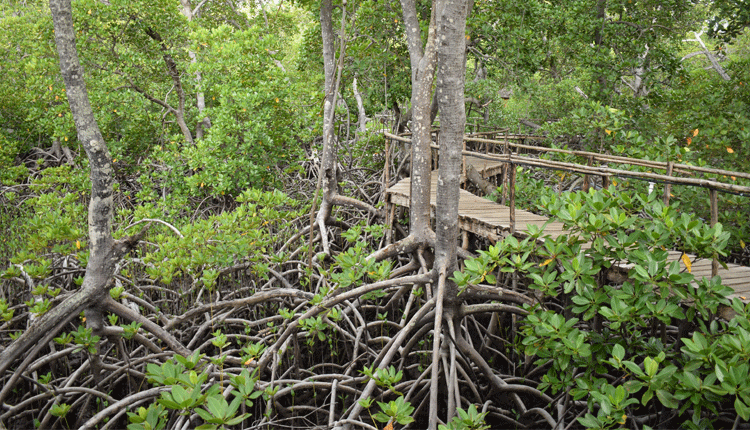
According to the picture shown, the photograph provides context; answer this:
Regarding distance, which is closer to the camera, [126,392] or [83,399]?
[83,399]

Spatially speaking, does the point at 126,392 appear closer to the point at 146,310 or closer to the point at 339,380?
the point at 146,310

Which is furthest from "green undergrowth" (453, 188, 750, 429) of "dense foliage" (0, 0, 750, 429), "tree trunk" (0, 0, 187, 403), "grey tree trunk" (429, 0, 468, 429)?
"tree trunk" (0, 0, 187, 403)

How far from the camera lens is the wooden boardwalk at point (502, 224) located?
301 cm

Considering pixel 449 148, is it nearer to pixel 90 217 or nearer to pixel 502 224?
pixel 502 224

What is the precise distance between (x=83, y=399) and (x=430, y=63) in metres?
3.66

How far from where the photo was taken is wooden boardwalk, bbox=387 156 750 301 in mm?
3011

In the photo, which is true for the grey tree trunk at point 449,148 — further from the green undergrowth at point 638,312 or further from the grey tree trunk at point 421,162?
the grey tree trunk at point 421,162

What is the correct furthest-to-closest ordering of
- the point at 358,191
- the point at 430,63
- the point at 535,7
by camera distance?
the point at 358,191 < the point at 535,7 < the point at 430,63

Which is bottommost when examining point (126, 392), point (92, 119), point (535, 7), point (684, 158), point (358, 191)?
point (126, 392)

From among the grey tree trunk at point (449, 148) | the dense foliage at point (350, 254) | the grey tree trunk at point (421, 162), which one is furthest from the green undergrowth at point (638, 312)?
the grey tree trunk at point (421, 162)

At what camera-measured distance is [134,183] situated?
27.8 feet

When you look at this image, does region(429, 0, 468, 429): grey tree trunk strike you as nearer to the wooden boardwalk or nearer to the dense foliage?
the dense foliage

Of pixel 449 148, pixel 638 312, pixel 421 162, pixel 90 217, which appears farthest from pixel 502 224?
pixel 90 217

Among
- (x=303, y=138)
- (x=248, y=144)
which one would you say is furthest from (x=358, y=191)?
(x=248, y=144)
